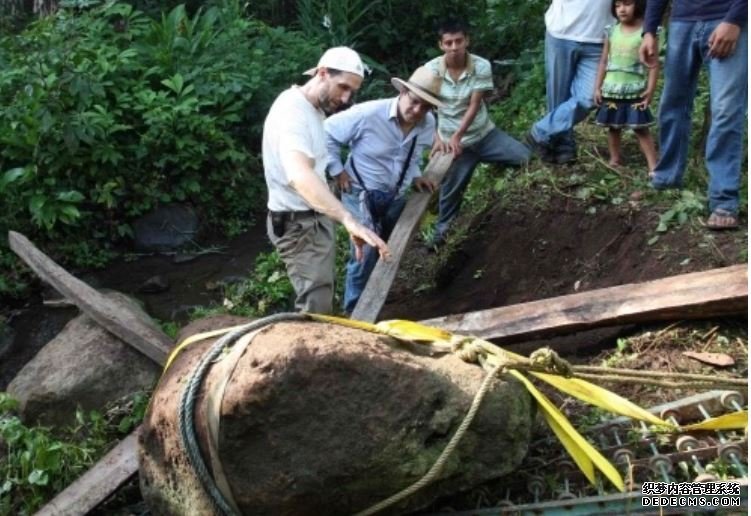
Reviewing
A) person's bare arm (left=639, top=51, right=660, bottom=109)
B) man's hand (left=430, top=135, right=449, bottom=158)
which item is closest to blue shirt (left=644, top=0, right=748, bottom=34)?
person's bare arm (left=639, top=51, right=660, bottom=109)

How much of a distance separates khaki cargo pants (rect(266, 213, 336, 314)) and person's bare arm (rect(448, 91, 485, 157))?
1.43 m

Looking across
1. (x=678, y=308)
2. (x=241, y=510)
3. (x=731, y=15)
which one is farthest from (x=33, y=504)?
(x=731, y=15)

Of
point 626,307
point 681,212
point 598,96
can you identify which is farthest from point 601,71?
point 626,307

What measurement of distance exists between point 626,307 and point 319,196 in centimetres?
142

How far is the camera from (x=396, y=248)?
191 inches

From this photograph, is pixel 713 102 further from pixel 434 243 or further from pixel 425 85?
pixel 434 243

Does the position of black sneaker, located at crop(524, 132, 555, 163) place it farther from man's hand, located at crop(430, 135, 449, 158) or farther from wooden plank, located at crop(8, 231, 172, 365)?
wooden plank, located at crop(8, 231, 172, 365)

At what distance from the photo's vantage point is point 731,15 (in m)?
4.17

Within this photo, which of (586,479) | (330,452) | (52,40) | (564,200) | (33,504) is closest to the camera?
(330,452)

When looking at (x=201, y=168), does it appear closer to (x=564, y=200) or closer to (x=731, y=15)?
(x=564, y=200)

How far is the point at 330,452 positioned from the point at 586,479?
0.92 meters

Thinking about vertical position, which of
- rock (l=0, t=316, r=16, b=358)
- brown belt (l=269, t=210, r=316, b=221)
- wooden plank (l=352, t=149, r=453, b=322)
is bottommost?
rock (l=0, t=316, r=16, b=358)

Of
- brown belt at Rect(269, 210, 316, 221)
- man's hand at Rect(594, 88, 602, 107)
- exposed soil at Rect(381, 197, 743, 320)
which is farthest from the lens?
man's hand at Rect(594, 88, 602, 107)

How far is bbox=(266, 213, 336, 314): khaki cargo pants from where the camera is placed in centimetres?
431
